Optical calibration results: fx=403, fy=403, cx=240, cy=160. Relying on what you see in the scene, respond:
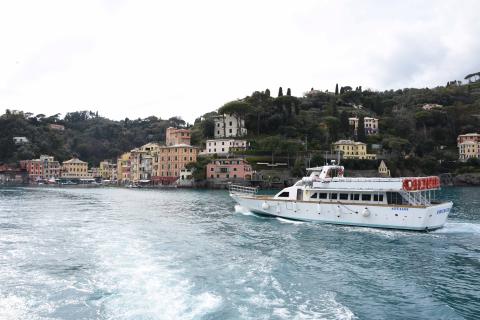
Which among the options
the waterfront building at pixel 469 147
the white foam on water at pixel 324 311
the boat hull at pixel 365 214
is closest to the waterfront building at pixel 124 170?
the waterfront building at pixel 469 147

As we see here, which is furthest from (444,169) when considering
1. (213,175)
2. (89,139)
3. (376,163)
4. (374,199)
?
(89,139)

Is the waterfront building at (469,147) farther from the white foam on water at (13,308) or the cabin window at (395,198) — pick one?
the white foam on water at (13,308)

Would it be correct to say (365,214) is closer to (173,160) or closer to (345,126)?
(173,160)

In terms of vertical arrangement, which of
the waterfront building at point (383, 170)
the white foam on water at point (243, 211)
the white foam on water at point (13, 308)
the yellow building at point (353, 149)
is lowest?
the white foam on water at point (13, 308)

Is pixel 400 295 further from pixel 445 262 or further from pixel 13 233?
pixel 13 233

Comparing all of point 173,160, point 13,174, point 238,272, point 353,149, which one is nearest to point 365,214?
point 238,272

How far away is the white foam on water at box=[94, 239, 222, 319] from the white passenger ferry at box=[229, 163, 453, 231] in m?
13.7

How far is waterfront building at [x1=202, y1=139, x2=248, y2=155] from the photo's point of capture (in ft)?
300

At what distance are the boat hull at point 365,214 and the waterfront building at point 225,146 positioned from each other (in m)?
60.8

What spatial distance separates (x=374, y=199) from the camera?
88.4ft

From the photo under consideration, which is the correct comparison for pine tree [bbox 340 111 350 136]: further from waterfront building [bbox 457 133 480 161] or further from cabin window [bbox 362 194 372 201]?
cabin window [bbox 362 194 372 201]

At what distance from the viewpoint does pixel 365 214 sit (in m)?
26.3

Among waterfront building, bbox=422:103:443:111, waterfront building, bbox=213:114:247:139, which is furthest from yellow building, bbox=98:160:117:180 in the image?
waterfront building, bbox=422:103:443:111

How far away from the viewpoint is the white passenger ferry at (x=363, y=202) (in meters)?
Answer: 25.3
